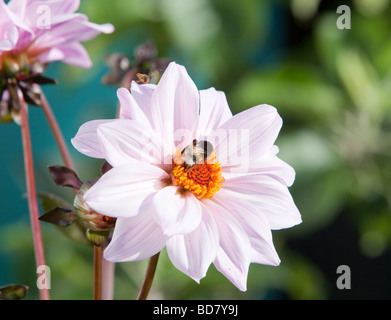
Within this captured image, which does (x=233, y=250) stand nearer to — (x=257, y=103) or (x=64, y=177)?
(x=64, y=177)

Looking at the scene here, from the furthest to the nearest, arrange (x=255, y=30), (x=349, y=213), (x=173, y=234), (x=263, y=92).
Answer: (x=349, y=213) < (x=255, y=30) < (x=263, y=92) < (x=173, y=234)

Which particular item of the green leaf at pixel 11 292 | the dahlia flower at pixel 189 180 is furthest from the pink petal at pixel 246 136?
the green leaf at pixel 11 292

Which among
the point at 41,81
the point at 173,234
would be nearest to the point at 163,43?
the point at 41,81

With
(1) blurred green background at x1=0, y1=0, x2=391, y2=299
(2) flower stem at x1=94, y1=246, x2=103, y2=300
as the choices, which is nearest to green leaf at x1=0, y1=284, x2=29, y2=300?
(2) flower stem at x1=94, y1=246, x2=103, y2=300

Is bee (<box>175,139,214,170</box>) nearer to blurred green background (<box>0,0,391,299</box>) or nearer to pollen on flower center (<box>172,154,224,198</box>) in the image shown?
pollen on flower center (<box>172,154,224,198</box>)

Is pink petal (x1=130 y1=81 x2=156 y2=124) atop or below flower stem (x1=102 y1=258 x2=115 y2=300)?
atop

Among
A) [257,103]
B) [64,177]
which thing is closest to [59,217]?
[64,177]
